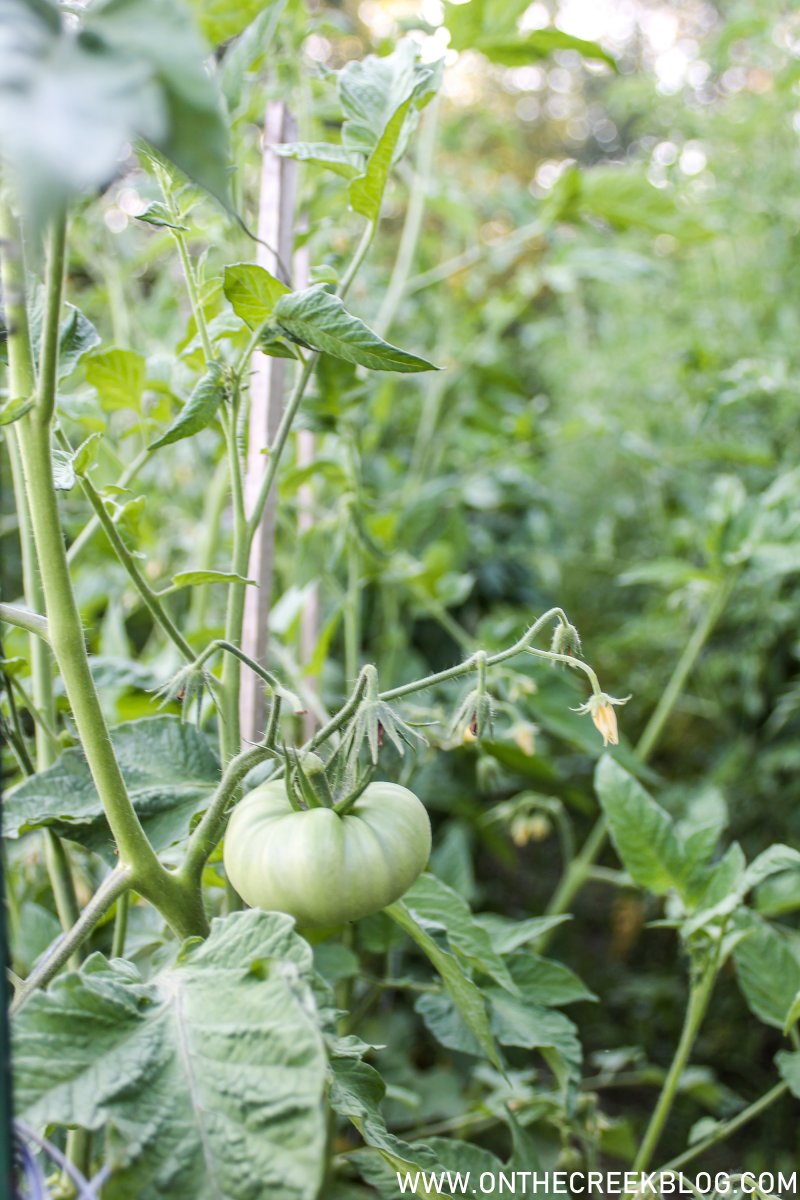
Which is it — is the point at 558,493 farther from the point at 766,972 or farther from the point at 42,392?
the point at 42,392

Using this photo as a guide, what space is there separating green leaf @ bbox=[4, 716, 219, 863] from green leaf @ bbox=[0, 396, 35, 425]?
0.23 m

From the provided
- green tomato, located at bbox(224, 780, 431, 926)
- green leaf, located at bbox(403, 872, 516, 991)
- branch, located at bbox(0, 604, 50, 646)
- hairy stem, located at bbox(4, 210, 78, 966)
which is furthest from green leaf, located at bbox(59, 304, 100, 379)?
green leaf, located at bbox(403, 872, 516, 991)

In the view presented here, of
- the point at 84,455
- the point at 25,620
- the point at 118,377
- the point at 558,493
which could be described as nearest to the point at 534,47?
the point at 118,377

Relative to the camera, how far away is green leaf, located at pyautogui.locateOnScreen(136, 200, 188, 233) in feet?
1.70

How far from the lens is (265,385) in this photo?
29.5 inches

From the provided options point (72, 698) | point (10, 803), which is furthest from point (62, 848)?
point (72, 698)

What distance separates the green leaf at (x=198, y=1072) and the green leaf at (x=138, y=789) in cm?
15

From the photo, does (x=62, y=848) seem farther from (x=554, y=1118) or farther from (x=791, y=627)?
(x=791, y=627)

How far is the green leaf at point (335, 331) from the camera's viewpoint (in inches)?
18.2

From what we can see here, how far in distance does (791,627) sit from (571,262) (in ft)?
2.29

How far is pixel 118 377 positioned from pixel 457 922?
0.44 meters

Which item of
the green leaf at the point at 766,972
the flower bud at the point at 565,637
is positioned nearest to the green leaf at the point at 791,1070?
the green leaf at the point at 766,972

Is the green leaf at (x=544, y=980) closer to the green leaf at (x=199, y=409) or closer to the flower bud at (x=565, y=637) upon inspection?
the flower bud at (x=565, y=637)

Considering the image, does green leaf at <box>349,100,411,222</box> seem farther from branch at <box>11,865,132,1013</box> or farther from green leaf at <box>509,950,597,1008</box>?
green leaf at <box>509,950,597,1008</box>
